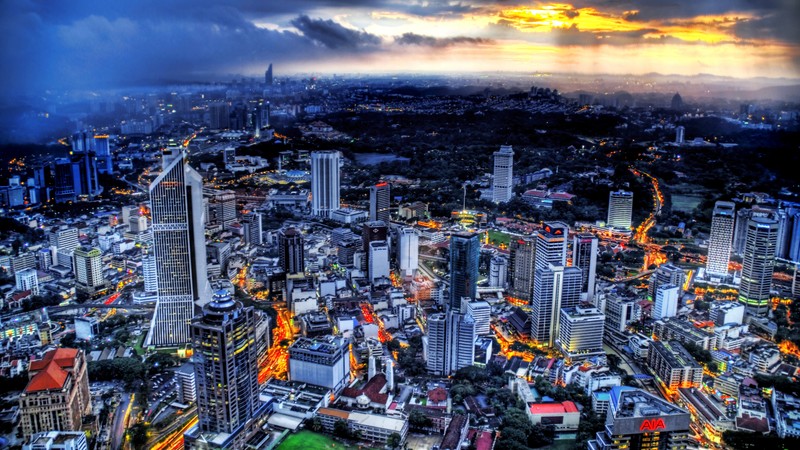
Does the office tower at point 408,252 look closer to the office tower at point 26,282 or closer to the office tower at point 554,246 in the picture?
the office tower at point 554,246

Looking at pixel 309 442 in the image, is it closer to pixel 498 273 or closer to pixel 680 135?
pixel 498 273

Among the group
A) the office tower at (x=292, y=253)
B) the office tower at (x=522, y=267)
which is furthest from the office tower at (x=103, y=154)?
the office tower at (x=522, y=267)

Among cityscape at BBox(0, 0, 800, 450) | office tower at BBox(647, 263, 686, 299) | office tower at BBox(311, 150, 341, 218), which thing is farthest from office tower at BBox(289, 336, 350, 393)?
office tower at BBox(311, 150, 341, 218)

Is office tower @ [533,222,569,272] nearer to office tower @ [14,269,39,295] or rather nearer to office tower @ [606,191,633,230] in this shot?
office tower @ [606,191,633,230]

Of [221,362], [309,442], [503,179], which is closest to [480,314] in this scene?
[309,442]

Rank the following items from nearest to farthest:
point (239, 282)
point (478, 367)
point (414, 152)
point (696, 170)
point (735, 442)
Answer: point (735, 442)
point (478, 367)
point (239, 282)
point (696, 170)
point (414, 152)

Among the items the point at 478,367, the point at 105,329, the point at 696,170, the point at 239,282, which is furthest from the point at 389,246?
the point at 696,170

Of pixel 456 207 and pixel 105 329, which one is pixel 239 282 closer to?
pixel 105 329
